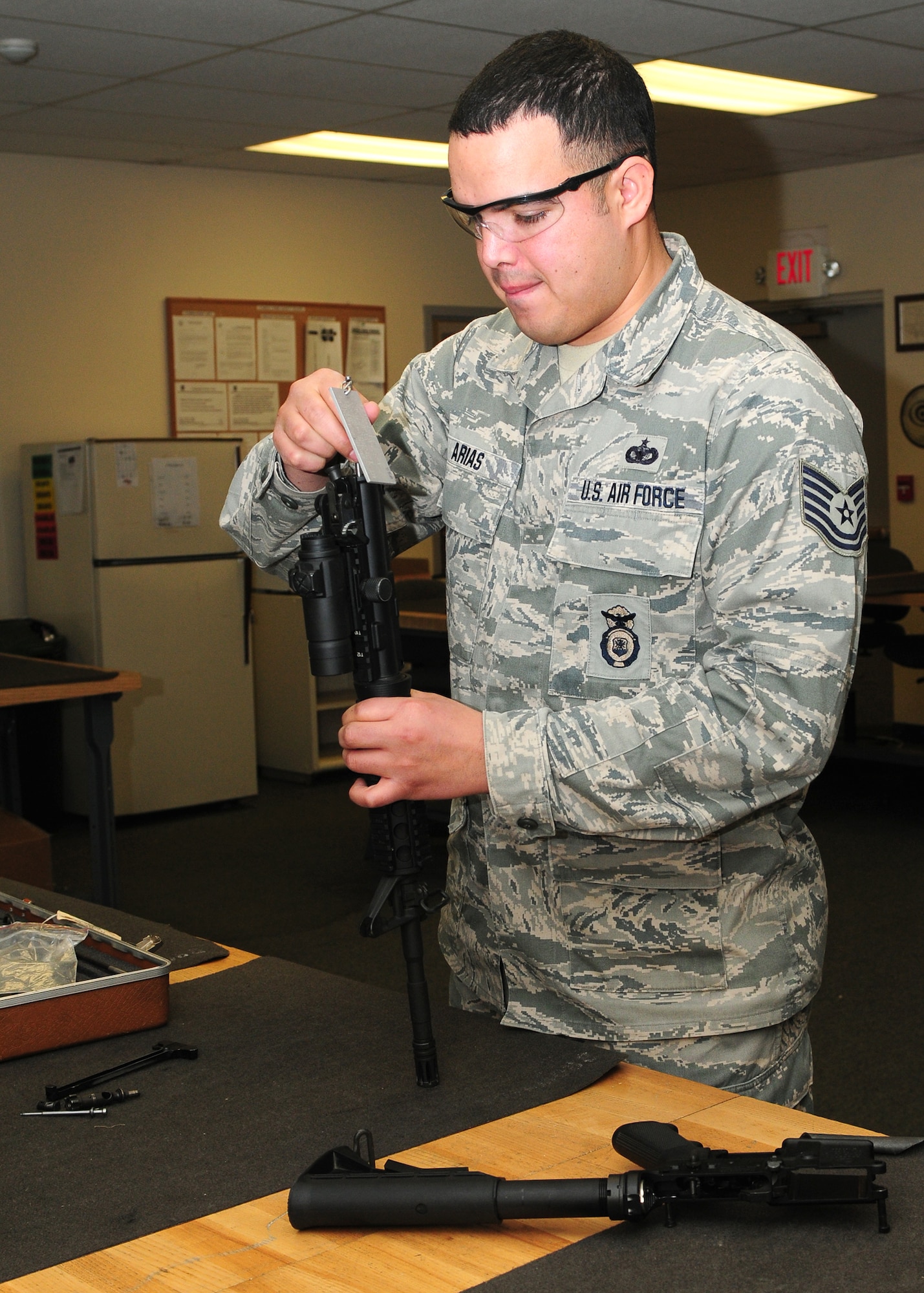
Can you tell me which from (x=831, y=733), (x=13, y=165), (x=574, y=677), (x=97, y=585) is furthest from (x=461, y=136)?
(x=13, y=165)

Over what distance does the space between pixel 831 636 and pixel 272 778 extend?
602 cm

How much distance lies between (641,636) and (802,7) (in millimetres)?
3746

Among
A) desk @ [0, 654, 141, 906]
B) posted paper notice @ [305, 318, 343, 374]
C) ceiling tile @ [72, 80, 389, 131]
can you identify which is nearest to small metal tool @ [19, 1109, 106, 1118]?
desk @ [0, 654, 141, 906]

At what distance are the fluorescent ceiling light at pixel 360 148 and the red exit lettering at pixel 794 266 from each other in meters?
1.91

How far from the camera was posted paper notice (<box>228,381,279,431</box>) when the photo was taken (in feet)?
23.0

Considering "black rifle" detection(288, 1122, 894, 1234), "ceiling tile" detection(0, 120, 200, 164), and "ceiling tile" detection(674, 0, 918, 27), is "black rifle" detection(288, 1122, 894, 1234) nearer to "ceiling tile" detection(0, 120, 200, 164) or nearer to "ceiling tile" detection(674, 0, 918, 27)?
"ceiling tile" detection(674, 0, 918, 27)

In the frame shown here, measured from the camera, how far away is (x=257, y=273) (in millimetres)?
7074

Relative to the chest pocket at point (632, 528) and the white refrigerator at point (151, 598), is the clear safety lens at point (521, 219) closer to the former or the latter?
the chest pocket at point (632, 528)

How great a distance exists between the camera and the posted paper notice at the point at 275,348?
23.3ft

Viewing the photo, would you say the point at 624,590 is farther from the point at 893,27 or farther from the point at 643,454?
the point at 893,27

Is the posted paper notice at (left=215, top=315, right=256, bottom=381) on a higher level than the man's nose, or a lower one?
higher

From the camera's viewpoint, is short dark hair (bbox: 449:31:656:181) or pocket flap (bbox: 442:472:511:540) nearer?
short dark hair (bbox: 449:31:656:181)

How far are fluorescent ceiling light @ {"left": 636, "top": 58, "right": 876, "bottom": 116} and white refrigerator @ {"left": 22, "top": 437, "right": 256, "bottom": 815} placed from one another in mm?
2348

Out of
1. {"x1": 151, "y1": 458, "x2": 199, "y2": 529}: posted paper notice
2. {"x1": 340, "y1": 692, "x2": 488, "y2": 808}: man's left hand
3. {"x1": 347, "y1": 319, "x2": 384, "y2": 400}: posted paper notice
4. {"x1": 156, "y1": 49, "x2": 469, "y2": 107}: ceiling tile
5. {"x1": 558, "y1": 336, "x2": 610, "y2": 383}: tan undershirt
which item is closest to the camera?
{"x1": 340, "y1": 692, "x2": 488, "y2": 808}: man's left hand
